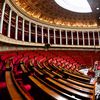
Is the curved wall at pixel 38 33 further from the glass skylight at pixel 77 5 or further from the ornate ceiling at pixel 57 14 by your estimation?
the glass skylight at pixel 77 5

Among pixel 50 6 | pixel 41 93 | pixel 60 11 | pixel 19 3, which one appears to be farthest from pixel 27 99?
pixel 60 11

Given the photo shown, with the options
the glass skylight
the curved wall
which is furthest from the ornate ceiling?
the glass skylight

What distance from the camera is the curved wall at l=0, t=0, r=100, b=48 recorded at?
9.95 metres

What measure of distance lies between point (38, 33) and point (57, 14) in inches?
95.2

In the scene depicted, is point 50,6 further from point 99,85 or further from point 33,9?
point 99,85

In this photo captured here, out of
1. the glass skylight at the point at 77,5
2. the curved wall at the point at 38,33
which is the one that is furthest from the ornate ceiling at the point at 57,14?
the glass skylight at the point at 77,5

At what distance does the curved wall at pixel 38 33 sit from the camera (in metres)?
9.95

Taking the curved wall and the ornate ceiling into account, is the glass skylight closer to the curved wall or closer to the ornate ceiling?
the ornate ceiling

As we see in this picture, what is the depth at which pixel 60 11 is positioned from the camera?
1418cm

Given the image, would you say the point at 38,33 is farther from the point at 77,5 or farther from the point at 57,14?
the point at 77,5

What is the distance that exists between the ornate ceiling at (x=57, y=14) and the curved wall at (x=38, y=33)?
1.67ft

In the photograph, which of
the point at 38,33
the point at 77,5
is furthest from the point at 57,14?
the point at 77,5

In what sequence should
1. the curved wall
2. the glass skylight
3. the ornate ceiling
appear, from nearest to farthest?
the curved wall < the ornate ceiling < the glass skylight

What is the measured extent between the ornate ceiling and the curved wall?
509mm
